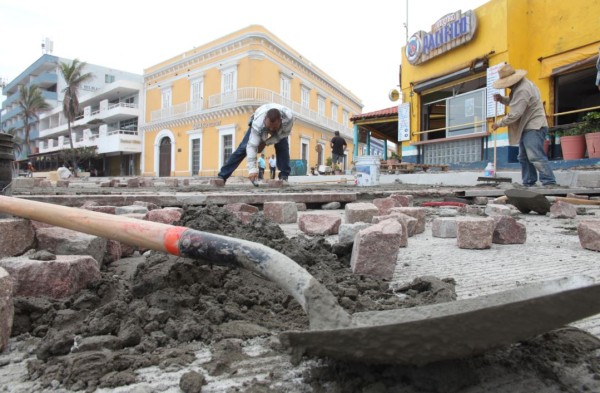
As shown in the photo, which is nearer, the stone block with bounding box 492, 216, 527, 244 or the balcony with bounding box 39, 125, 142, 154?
the stone block with bounding box 492, 216, 527, 244

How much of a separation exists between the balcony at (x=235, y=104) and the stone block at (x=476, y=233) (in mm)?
20529

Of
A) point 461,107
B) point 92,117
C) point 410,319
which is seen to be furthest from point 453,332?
point 92,117

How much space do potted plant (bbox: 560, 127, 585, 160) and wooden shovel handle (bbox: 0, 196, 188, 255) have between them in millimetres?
8935

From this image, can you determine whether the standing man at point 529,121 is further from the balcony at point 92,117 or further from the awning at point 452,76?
the balcony at point 92,117

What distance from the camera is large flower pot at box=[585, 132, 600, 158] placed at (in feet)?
23.5

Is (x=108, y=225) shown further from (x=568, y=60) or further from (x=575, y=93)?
(x=575, y=93)

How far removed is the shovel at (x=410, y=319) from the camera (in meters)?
0.70

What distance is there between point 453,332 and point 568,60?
1033 centimetres

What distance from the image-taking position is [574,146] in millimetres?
7777

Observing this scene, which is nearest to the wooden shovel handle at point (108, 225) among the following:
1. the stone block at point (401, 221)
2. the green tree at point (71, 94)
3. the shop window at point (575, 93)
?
the stone block at point (401, 221)

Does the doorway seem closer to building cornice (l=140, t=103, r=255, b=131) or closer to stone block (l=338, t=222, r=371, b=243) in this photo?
building cornice (l=140, t=103, r=255, b=131)

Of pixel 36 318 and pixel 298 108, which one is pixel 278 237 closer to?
pixel 36 318

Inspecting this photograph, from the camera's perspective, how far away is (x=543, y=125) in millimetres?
5875

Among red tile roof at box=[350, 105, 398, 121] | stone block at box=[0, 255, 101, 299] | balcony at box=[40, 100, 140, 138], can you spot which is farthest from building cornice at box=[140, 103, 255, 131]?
stone block at box=[0, 255, 101, 299]
